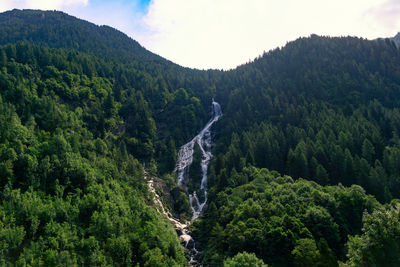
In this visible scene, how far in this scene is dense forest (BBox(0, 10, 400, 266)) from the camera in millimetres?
55469

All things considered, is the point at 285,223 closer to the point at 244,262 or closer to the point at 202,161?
the point at 244,262

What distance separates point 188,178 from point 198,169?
262 inches

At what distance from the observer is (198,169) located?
12350 centimetres

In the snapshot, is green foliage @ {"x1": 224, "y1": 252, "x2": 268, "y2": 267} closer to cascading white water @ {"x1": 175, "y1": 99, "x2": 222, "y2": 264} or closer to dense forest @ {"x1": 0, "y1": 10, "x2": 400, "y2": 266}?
dense forest @ {"x1": 0, "y1": 10, "x2": 400, "y2": 266}

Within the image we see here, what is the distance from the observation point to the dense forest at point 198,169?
55469 mm

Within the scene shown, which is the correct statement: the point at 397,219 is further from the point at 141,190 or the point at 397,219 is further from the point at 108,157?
the point at 108,157

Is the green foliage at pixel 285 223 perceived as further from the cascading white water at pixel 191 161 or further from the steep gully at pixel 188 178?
the cascading white water at pixel 191 161

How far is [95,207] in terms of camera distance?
66.6 metres

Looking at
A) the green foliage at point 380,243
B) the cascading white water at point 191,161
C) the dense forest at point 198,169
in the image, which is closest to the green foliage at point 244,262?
the dense forest at point 198,169

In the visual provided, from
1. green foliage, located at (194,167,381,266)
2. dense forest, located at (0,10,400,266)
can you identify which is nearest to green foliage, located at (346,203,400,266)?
dense forest, located at (0,10,400,266)

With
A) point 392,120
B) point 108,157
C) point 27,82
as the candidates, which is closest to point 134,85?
point 27,82

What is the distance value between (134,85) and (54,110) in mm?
81638

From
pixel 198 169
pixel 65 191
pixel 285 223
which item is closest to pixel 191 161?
pixel 198 169

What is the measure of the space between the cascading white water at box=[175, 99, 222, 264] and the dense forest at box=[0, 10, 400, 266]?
375 centimetres
